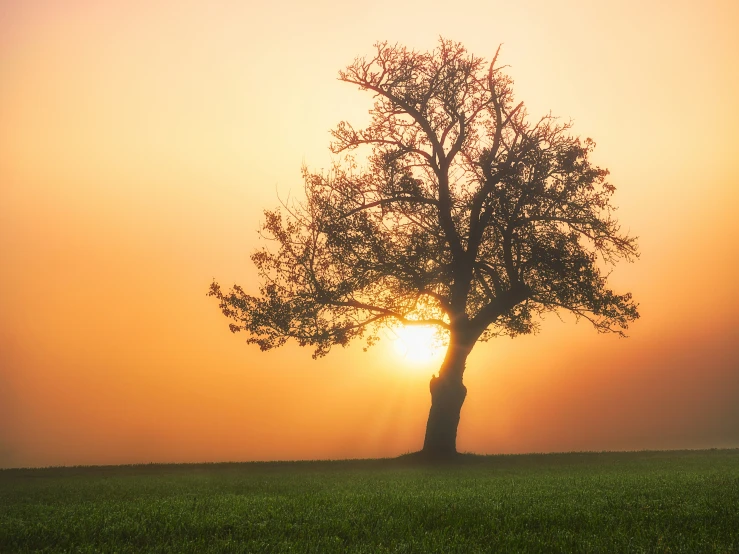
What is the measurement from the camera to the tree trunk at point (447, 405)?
26.8 metres

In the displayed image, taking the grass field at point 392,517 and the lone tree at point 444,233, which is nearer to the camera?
the grass field at point 392,517

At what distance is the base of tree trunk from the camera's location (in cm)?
2675

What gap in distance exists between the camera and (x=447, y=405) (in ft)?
88.3

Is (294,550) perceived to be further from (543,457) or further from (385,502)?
(543,457)

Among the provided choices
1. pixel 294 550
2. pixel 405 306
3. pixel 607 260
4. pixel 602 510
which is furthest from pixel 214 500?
pixel 607 260

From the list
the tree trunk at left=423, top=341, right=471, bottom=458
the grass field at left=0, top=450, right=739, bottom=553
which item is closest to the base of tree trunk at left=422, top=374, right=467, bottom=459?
the tree trunk at left=423, top=341, right=471, bottom=458

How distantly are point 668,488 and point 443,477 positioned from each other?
7.46 meters

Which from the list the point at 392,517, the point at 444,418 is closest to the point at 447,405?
the point at 444,418

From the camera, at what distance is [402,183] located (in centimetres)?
2677

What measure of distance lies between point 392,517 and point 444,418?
1677 centimetres

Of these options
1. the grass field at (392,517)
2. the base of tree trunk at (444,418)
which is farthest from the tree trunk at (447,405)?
the grass field at (392,517)

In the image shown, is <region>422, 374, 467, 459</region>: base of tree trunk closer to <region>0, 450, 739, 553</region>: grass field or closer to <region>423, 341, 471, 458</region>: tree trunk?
<region>423, 341, 471, 458</region>: tree trunk

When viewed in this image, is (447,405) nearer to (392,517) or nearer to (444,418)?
(444,418)

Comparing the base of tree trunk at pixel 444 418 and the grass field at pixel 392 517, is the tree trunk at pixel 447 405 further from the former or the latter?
the grass field at pixel 392 517
